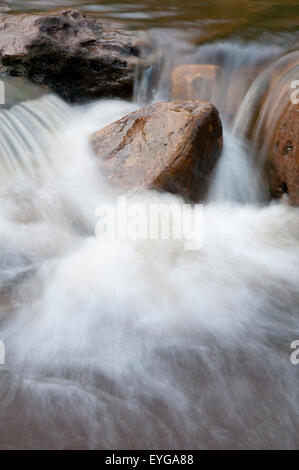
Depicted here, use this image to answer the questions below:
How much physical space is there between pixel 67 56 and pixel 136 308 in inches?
157

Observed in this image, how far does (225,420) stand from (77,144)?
354cm

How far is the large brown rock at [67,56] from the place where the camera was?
5266mm

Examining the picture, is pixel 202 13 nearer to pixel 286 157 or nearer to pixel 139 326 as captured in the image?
pixel 286 157

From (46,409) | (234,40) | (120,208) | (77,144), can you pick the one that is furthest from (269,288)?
(234,40)

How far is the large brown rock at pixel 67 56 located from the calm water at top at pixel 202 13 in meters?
1.41

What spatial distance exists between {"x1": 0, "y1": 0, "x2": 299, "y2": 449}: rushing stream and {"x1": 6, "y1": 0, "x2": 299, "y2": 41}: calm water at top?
1631mm

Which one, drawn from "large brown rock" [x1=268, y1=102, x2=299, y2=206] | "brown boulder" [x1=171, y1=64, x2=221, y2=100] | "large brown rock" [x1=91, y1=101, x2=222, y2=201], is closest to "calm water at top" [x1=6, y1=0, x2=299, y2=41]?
"brown boulder" [x1=171, y1=64, x2=221, y2=100]

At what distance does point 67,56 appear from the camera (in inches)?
210

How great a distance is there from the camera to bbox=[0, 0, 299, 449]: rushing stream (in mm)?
2041

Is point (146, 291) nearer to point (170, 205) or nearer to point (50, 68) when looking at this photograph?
point (170, 205)

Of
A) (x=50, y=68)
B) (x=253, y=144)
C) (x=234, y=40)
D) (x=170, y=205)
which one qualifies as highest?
(x=234, y=40)

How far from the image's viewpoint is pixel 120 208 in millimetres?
3926

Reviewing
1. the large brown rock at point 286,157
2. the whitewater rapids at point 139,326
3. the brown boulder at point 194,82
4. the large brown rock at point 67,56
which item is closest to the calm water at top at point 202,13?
the brown boulder at point 194,82

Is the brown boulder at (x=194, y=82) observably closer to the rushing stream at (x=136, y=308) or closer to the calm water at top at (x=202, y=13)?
the rushing stream at (x=136, y=308)
